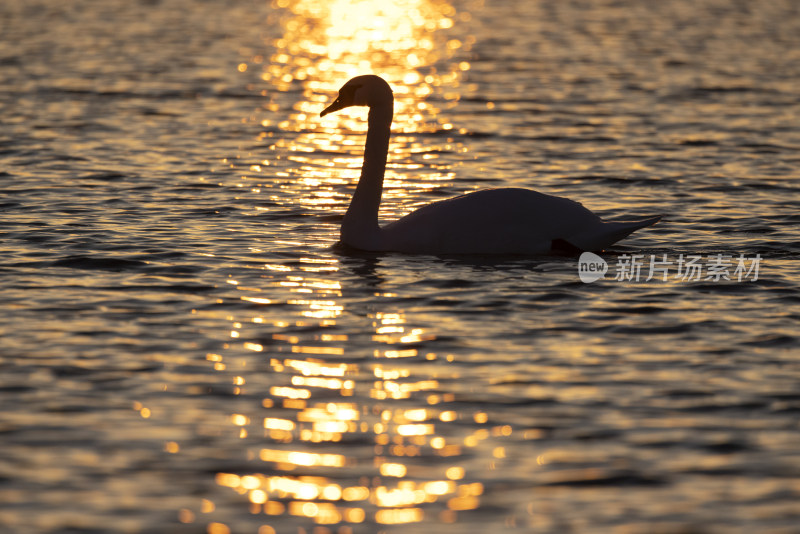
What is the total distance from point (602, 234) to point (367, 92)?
2.85 m

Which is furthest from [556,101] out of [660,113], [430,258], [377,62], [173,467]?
[173,467]

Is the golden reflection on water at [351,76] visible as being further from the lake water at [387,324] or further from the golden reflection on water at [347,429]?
the golden reflection on water at [347,429]

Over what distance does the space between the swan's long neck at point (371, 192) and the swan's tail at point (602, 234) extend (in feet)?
6.35

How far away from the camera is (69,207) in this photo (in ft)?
50.8

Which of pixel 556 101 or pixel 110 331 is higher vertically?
pixel 556 101

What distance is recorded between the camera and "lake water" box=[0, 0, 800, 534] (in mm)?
7285

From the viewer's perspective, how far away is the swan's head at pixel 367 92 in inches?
542

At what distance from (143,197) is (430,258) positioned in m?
4.67

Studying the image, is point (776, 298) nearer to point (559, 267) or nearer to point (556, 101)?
point (559, 267)

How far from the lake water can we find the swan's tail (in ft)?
0.81

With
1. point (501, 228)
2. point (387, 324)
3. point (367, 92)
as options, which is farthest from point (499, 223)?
point (387, 324)

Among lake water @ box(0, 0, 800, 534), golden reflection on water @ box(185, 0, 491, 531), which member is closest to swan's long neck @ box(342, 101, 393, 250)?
lake water @ box(0, 0, 800, 534)

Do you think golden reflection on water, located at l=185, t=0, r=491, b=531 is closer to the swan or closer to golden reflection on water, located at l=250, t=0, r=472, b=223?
the swan

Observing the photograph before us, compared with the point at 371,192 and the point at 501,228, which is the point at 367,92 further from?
the point at 501,228
